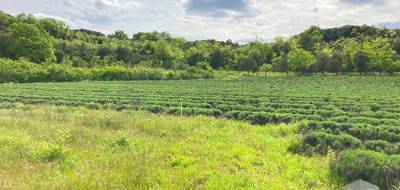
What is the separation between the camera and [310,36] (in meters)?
116

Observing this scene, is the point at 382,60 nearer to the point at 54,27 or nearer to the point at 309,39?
the point at 309,39

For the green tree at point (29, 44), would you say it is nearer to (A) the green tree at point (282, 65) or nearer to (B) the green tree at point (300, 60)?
(A) the green tree at point (282, 65)

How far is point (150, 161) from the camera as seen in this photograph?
364 inches

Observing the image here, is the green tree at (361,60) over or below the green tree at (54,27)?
below

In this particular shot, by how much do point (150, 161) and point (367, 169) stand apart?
4.77 meters

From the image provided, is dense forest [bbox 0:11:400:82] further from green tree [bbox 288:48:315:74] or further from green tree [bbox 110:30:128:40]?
green tree [bbox 110:30:128:40]

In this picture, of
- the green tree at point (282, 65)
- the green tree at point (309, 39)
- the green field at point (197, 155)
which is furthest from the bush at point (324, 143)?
the green tree at point (309, 39)

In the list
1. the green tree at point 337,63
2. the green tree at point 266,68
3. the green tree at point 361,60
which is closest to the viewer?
the green tree at point 361,60

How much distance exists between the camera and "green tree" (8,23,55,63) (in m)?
87.1

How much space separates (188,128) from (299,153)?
4.74m

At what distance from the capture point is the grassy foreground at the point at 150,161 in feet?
25.0

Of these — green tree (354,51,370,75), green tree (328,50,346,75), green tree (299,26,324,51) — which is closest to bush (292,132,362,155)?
green tree (354,51,370,75)

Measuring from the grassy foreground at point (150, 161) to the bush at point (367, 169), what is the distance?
38 centimetres

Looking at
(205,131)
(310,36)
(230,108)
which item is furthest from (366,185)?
(310,36)
